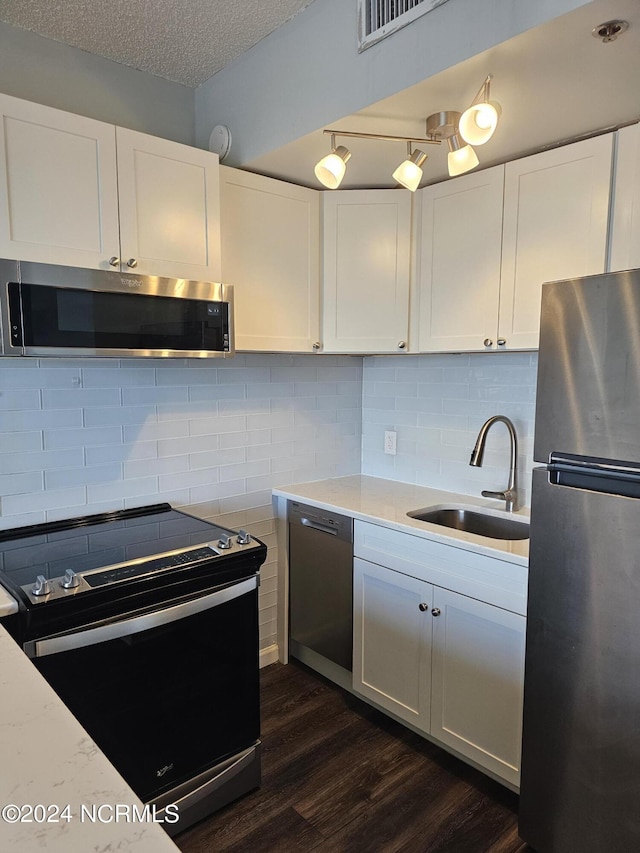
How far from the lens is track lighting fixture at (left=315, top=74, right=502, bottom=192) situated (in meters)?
1.37

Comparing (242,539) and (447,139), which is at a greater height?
(447,139)

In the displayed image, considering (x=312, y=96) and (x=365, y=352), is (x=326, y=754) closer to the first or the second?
(x=365, y=352)

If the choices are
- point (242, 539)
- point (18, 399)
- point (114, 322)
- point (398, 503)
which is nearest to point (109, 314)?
point (114, 322)

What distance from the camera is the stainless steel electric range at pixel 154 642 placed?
1526 mm

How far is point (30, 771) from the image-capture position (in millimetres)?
760

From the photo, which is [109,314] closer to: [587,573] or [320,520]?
[320,520]

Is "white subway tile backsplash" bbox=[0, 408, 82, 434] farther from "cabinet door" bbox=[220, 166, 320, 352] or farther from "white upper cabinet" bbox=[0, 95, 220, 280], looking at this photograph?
"cabinet door" bbox=[220, 166, 320, 352]

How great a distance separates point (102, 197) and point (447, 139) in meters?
1.08

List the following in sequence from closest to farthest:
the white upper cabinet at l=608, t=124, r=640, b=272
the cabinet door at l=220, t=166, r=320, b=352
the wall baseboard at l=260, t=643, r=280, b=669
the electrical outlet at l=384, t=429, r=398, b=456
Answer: the white upper cabinet at l=608, t=124, r=640, b=272, the cabinet door at l=220, t=166, r=320, b=352, the wall baseboard at l=260, t=643, r=280, b=669, the electrical outlet at l=384, t=429, r=398, b=456

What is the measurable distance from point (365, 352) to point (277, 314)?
1.41ft

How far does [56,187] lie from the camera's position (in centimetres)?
169

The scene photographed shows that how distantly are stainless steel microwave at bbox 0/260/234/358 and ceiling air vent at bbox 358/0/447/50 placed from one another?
0.89m

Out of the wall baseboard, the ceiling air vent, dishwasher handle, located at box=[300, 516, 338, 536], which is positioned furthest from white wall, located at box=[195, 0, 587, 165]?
the wall baseboard

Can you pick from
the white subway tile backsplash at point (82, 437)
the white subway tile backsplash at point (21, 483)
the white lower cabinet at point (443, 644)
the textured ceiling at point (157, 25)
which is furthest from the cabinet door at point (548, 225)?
the white subway tile backsplash at point (21, 483)
